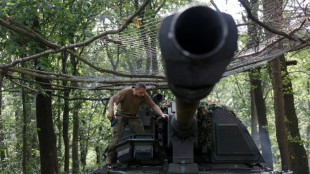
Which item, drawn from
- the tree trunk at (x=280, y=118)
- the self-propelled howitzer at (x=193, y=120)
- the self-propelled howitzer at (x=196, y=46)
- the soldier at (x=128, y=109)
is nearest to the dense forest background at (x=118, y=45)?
the tree trunk at (x=280, y=118)

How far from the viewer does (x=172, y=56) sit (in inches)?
96.3

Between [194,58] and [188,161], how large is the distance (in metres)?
4.72

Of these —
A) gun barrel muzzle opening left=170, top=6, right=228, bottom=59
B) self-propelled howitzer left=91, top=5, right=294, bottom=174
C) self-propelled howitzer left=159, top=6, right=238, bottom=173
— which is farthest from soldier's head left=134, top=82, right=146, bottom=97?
gun barrel muzzle opening left=170, top=6, right=228, bottom=59

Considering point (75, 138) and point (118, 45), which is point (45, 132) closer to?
point (118, 45)

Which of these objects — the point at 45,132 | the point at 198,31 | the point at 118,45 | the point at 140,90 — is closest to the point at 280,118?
the point at 140,90

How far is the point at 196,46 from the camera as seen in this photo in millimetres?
2451

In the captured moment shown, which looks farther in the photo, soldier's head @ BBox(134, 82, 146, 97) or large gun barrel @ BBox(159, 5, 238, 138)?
soldier's head @ BBox(134, 82, 146, 97)

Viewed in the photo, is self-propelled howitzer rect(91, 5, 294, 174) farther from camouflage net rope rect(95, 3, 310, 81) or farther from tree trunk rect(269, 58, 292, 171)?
tree trunk rect(269, 58, 292, 171)

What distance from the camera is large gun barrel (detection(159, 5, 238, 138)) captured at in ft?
7.67

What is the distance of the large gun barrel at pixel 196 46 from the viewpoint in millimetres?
2338

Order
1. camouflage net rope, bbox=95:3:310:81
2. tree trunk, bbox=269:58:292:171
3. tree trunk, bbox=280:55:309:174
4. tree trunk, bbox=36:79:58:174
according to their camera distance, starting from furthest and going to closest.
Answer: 1. tree trunk, bbox=280:55:309:174
2. tree trunk, bbox=36:79:58:174
3. tree trunk, bbox=269:58:292:171
4. camouflage net rope, bbox=95:3:310:81

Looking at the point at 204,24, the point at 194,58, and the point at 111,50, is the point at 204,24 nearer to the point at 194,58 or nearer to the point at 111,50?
the point at 194,58

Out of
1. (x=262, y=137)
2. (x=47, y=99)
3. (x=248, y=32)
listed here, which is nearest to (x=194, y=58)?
(x=248, y=32)

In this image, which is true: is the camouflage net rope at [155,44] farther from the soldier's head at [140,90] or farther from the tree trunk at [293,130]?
the tree trunk at [293,130]
